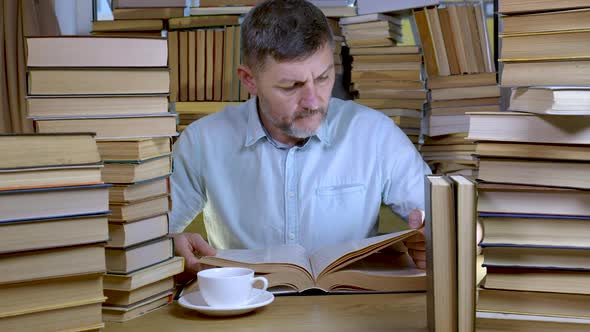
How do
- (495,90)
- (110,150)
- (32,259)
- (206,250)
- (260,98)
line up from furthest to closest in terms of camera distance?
(495,90)
(260,98)
(206,250)
(110,150)
(32,259)

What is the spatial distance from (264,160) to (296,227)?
212mm

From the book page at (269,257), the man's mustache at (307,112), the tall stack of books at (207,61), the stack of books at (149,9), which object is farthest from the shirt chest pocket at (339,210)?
the stack of books at (149,9)

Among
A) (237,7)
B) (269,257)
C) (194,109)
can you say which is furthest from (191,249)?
(237,7)

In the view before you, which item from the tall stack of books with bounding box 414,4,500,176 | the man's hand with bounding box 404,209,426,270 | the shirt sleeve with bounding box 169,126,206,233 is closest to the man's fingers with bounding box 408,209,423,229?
the man's hand with bounding box 404,209,426,270

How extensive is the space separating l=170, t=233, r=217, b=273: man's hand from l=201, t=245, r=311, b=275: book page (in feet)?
0.09

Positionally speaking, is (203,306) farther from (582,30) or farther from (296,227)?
(296,227)

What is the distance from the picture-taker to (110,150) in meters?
1.19

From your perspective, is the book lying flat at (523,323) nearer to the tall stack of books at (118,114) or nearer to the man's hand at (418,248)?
the man's hand at (418,248)

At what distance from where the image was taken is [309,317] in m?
1.19

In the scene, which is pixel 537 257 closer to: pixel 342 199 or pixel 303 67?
pixel 303 67

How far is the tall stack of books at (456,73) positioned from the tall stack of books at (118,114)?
254cm

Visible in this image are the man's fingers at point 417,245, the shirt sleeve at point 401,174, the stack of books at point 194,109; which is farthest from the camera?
the stack of books at point 194,109

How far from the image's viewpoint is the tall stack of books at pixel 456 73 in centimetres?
357

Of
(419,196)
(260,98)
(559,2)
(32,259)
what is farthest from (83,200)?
(419,196)
